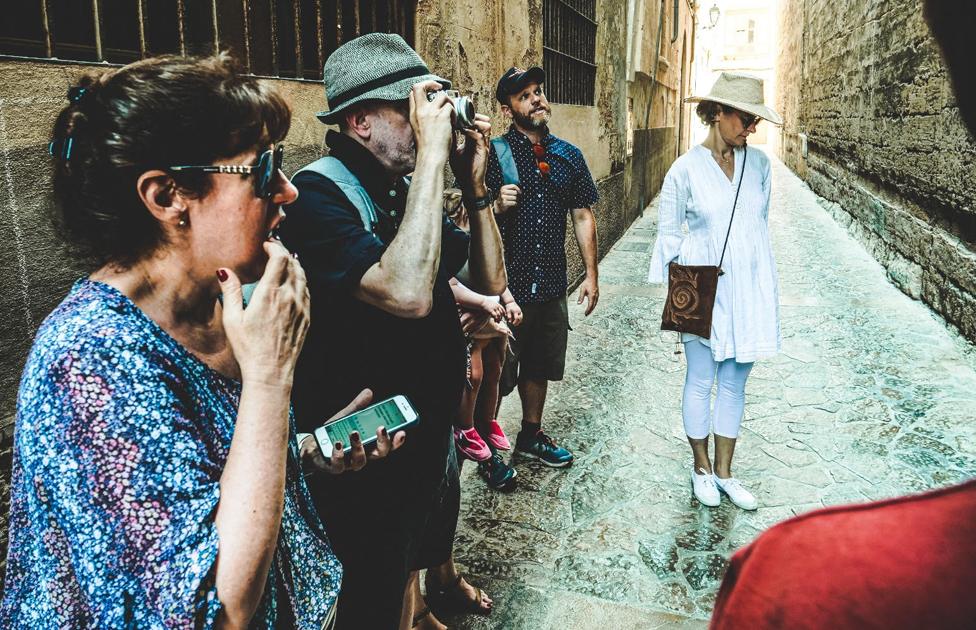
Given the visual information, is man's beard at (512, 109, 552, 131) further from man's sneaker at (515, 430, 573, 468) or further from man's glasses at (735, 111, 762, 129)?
man's sneaker at (515, 430, 573, 468)

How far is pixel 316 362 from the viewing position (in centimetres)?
177

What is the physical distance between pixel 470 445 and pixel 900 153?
6442mm

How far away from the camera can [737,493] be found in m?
3.30

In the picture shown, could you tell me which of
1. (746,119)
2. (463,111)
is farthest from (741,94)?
(463,111)

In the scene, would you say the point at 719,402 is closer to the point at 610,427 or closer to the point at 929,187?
the point at 610,427

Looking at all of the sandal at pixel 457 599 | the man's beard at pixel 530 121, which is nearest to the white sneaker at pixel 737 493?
the sandal at pixel 457 599

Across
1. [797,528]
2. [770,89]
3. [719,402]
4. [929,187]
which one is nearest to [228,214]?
[797,528]

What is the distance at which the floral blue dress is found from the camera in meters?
0.94

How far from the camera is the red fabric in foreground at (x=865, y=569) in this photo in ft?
1.52

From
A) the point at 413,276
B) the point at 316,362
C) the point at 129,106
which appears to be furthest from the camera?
the point at 316,362

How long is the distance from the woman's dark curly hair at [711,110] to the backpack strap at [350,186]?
6.46 feet

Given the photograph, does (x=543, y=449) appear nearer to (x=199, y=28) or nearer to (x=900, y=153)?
(x=199, y=28)

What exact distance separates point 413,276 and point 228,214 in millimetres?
531

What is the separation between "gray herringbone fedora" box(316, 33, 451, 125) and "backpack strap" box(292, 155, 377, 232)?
143 millimetres
